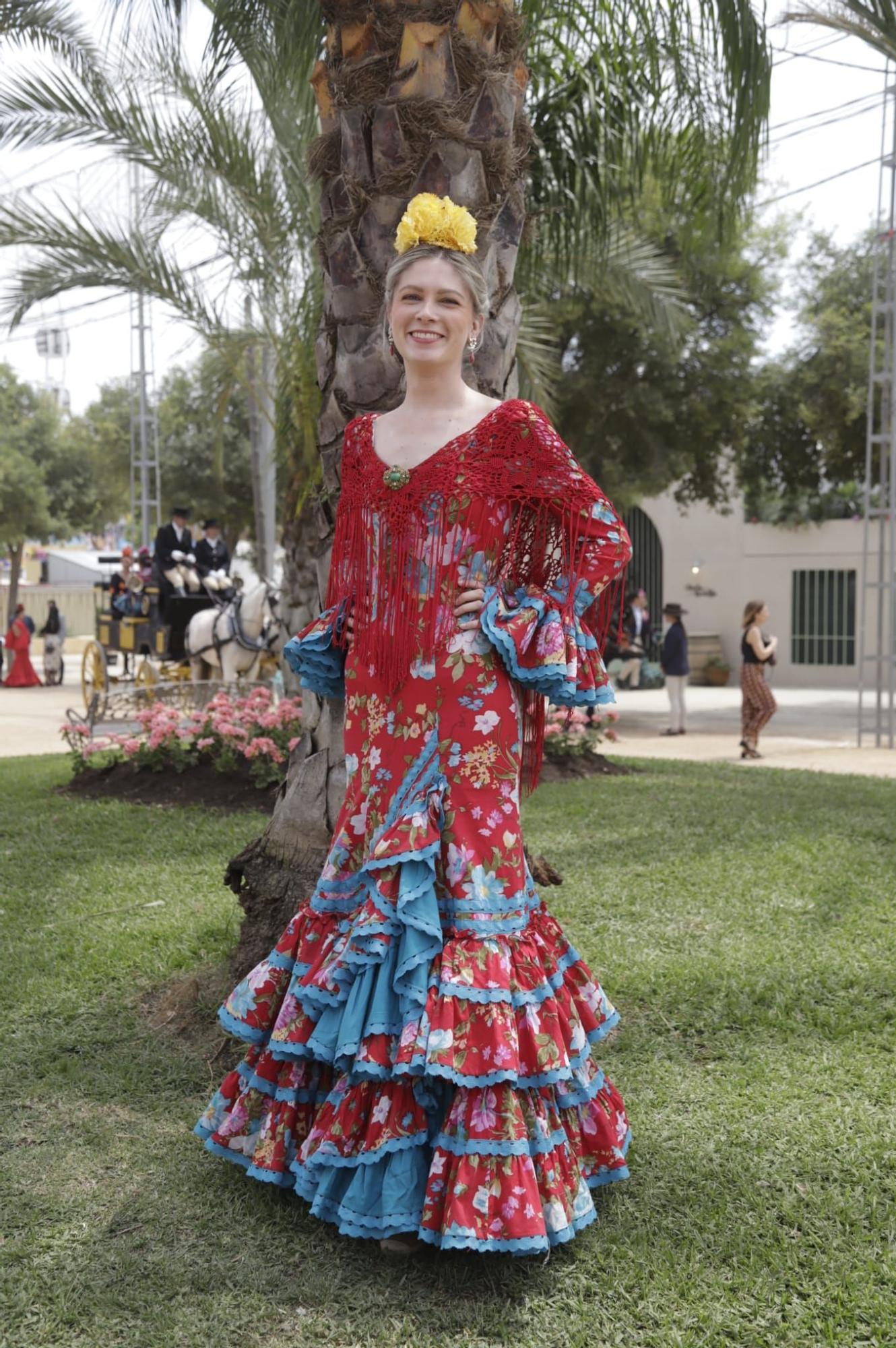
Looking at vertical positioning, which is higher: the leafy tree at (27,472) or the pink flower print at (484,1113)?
the leafy tree at (27,472)

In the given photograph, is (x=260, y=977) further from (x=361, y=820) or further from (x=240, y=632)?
(x=240, y=632)

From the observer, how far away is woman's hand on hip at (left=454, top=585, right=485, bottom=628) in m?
2.98

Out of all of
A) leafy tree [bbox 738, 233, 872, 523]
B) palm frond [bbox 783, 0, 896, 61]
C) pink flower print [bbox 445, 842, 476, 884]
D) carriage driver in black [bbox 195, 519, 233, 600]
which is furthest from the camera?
leafy tree [bbox 738, 233, 872, 523]

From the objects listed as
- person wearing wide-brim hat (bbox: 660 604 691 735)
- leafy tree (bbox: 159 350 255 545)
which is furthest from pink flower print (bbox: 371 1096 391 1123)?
leafy tree (bbox: 159 350 255 545)

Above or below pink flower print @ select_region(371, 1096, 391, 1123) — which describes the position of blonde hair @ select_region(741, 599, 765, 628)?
above

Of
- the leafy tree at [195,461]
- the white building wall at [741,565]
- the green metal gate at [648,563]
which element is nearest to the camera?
the white building wall at [741,565]

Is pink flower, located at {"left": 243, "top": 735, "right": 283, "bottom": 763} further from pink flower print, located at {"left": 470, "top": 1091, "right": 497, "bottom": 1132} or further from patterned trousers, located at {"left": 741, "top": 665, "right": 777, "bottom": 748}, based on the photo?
pink flower print, located at {"left": 470, "top": 1091, "right": 497, "bottom": 1132}

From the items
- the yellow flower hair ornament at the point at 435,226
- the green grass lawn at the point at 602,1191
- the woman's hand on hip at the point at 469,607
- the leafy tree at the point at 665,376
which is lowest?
the green grass lawn at the point at 602,1191

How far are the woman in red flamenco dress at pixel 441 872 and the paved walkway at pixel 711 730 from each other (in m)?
8.39

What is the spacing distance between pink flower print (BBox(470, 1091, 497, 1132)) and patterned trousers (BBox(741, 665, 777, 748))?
10.2 m

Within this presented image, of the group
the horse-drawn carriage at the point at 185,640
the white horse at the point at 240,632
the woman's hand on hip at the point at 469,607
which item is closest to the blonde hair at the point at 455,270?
the woman's hand on hip at the point at 469,607

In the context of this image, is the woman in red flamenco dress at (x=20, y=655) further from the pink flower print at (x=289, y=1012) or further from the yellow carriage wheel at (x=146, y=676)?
the pink flower print at (x=289, y=1012)

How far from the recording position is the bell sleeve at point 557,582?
117 inches

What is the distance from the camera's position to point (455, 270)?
3021 millimetres
